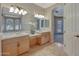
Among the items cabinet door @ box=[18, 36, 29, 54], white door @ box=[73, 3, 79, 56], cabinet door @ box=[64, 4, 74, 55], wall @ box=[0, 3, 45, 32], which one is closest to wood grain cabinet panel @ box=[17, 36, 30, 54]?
cabinet door @ box=[18, 36, 29, 54]

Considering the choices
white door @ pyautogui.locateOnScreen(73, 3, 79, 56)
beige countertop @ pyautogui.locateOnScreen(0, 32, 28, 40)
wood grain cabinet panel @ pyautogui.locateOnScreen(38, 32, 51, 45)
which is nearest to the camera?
beige countertop @ pyautogui.locateOnScreen(0, 32, 28, 40)

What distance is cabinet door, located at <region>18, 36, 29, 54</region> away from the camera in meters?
1.88

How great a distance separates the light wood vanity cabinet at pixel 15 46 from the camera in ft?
5.77

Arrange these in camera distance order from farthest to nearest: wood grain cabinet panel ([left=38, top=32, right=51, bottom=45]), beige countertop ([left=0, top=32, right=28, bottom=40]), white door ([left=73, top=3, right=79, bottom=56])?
wood grain cabinet panel ([left=38, top=32, right=51, bottom=45]) → white door ([left=73, top=3, right=79, bottom=56]) → beige countertop ([left=0, top=32, right=28, bottom=40])

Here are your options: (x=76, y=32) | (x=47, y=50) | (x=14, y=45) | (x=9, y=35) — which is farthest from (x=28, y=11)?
(x=76, y=32)

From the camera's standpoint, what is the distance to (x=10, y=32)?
182 cm

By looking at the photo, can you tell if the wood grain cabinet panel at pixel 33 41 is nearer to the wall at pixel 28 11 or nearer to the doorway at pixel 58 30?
the wall at pixel 28 11

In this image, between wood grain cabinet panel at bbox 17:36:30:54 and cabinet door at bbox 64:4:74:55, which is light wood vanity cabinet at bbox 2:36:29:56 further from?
cabinet door at bbox 64:4:74:55

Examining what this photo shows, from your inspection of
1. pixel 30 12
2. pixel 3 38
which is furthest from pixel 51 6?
pixel 3 38

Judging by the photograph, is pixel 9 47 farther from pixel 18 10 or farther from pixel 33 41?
pixel 18 10

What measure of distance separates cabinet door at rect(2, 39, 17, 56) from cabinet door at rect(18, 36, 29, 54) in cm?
8

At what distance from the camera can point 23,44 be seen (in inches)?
75.1

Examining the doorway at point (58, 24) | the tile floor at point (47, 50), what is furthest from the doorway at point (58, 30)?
the tile floor at point (47, 50)

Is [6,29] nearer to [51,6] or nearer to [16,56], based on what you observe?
[16,56]
